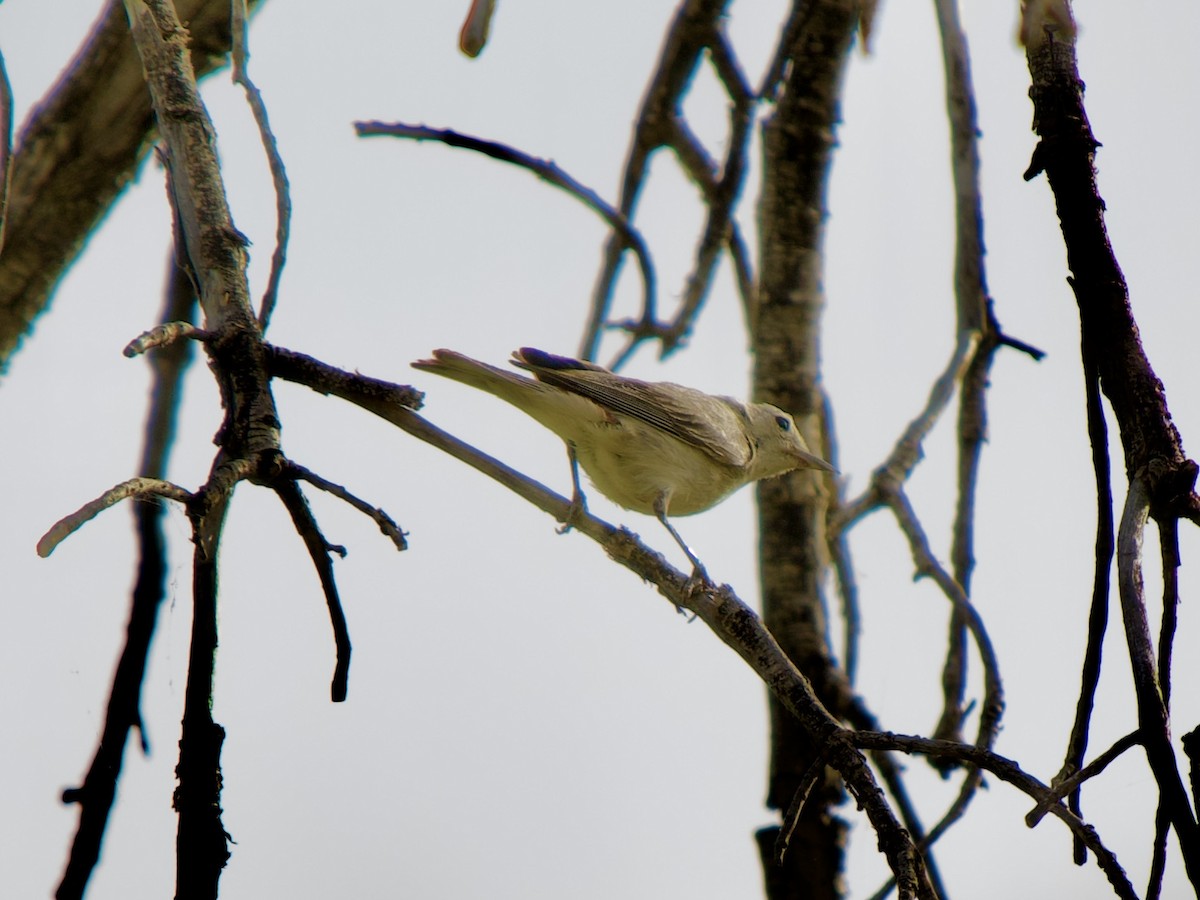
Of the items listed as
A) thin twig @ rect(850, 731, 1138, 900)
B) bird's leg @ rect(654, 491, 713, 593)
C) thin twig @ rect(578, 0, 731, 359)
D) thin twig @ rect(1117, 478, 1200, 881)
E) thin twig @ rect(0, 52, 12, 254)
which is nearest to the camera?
thin twig @ rect(1117, 478, 1200, 881)

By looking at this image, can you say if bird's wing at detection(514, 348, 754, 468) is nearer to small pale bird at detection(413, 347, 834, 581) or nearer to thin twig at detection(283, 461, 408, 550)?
small pale bird at detection(413, 347, 834, 581)

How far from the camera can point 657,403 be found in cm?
487

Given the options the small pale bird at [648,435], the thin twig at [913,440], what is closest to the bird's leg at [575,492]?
the small pale bird at [648,435]

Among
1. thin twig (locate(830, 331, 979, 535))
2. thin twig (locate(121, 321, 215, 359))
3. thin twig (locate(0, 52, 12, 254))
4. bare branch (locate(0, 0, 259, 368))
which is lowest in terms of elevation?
thin twig (locate(121, 321, 215, 359))

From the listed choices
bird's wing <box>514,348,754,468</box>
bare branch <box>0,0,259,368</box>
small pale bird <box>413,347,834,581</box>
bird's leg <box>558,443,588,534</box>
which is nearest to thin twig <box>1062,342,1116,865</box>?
bird's leg <box>558,443,588,534</box>

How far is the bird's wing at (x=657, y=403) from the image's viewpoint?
175 inches

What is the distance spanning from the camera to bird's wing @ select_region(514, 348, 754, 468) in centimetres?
445

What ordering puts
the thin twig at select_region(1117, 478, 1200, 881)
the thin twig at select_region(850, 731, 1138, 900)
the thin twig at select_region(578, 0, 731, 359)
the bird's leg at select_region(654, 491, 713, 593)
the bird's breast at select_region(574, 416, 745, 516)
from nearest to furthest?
the thin twig at select_region(1117, 478, 1200, 881) → the thin twig at select_region(850, 731, 1138, 900) → the bird's leg at select_region(654, 491, 713, 593) → the bird's breast at select_region(574, 416, 745, 516) → the thin twig at select_region(578, 0, 731, 359)

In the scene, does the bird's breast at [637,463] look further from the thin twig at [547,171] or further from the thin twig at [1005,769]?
the thin twig at [1005,769]

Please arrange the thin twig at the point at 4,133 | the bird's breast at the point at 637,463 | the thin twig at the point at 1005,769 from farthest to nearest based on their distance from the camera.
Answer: the bird's breast at the point at 637,463 → the thin twig at the point at 4,133 → the thin twig at the point at 1005,769

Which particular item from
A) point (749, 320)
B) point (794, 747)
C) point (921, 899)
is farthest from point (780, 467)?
point (921, 899)

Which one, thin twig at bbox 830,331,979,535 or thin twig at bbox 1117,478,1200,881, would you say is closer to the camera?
thin twig at bbox 1117,478,1200,881

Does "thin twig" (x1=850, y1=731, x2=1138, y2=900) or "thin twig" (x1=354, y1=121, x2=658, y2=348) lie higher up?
"thin twig" (x1=354, y1=121, x2=658, y2=348)

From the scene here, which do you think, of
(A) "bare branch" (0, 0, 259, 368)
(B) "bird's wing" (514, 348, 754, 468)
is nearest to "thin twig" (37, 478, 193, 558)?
(B) "bird's wing" (514, 348, 754, 468)
